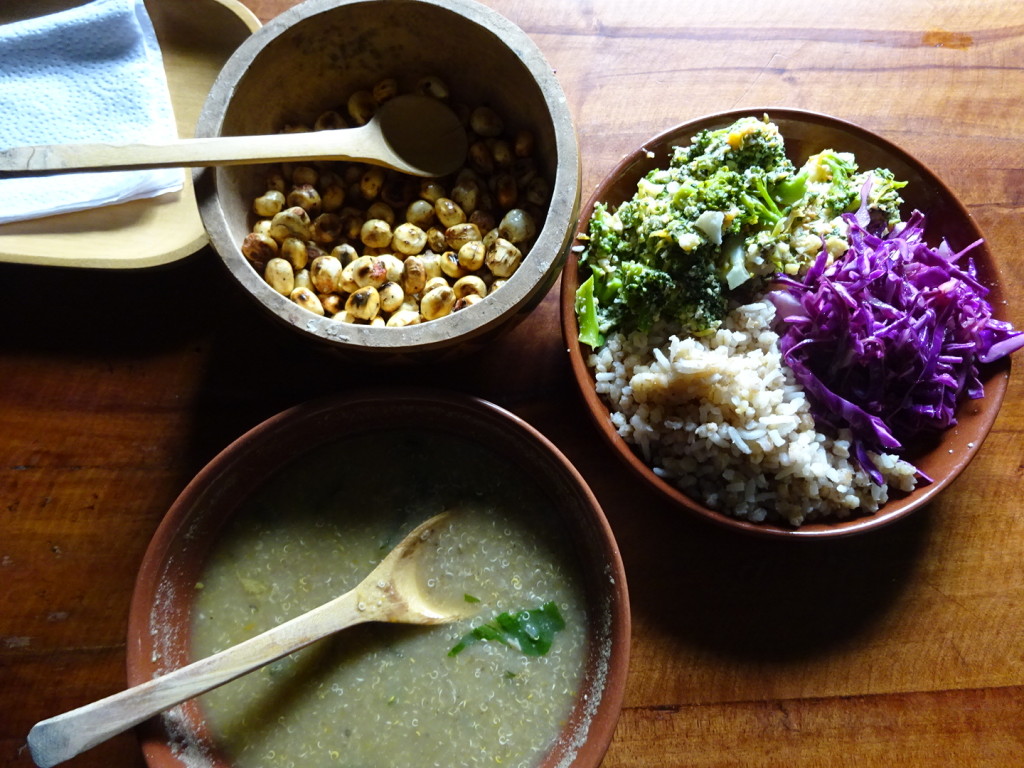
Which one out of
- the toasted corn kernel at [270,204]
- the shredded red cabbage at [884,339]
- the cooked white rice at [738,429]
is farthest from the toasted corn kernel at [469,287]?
the shredded red cabbage at [884,339]

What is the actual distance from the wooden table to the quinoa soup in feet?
0.55

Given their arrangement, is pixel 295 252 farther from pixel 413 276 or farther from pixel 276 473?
pixel 276 473

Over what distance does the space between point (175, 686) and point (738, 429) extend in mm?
939

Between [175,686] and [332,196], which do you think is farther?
[332,196]

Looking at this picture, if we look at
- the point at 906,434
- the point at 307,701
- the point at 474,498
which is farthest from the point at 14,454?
the point at 906,434

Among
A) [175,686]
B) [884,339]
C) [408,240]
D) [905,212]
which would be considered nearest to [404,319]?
[408,240]

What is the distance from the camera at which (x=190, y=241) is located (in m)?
1.35

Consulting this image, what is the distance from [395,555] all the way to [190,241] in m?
0.63

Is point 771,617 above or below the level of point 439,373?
below

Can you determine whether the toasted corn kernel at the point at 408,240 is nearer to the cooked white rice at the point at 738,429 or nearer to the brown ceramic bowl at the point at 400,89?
the brown ceramic bowl at the point at 400,89

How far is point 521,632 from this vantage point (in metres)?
1.30

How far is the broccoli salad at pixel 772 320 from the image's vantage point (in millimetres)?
1282

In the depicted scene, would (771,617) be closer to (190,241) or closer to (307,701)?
(307,701)

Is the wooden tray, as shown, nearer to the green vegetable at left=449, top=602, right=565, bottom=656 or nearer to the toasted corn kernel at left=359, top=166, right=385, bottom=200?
the toasted corn kernel at left=359, top=166, right=385, bottom=200
